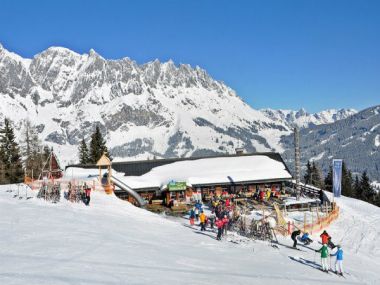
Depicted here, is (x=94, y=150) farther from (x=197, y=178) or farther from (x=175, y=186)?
(x=175, y=186)

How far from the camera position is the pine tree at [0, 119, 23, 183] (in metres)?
59.8

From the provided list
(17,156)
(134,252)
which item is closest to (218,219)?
(134,252)

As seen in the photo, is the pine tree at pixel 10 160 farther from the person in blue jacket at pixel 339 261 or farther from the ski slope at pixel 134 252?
the person in blue jacket at pixel 339 261

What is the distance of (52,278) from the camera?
16.2 m

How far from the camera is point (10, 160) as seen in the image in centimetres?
6194

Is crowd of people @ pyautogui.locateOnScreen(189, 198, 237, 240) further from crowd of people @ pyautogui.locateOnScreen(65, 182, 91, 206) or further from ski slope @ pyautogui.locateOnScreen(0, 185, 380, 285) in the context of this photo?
crowd of people @ pyautogui.locateOnScreen(65, 182, 91, 206)

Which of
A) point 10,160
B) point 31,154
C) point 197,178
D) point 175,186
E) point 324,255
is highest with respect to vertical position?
point 31,154

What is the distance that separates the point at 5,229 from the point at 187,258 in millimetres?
9751

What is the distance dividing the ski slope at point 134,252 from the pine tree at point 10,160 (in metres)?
26.3

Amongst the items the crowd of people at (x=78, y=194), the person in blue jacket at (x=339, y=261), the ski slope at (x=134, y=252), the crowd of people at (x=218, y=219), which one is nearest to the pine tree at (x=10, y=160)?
the ski slope at (x=134, y=252)

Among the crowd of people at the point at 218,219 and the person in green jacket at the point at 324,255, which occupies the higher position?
the crowd of people at the point at 218,219

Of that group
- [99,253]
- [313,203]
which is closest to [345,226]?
A: [313,203]

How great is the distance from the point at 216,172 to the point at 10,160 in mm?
28196

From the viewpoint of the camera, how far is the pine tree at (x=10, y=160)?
59812 millimetres
